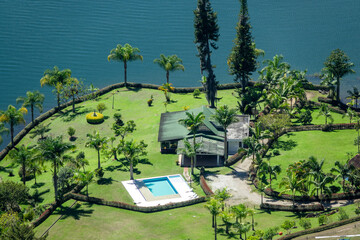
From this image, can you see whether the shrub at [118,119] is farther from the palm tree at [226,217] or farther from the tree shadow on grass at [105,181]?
the palm tree at [226,217]

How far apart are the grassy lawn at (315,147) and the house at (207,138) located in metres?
7.62

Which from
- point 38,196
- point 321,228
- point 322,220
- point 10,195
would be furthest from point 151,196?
point 321,228

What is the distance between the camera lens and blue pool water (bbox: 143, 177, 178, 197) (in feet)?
287

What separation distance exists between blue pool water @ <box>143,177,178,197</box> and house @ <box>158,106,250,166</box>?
→ 5922mm

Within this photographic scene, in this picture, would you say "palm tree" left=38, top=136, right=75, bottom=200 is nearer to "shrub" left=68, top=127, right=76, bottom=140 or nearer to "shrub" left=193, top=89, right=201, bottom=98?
"shrub" left=68, top=127, right=76, bottom=140

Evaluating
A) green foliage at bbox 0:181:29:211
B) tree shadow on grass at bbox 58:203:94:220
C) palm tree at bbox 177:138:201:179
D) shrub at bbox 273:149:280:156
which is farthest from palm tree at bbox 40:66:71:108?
shrub at bbox 273:149:280:156

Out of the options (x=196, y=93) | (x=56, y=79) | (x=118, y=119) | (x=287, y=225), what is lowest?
(x=287, y=225)

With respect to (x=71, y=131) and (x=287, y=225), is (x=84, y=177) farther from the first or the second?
(x=287, y=225)

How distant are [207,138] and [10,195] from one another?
3481 cm

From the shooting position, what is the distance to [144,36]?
6880 inches

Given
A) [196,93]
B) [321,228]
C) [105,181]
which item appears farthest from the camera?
[196,93]

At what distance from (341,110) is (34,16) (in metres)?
120

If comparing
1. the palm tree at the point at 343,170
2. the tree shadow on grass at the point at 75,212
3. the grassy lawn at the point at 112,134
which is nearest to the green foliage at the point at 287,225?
the palm tree at the point at 343,170

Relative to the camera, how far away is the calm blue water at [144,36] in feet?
497
